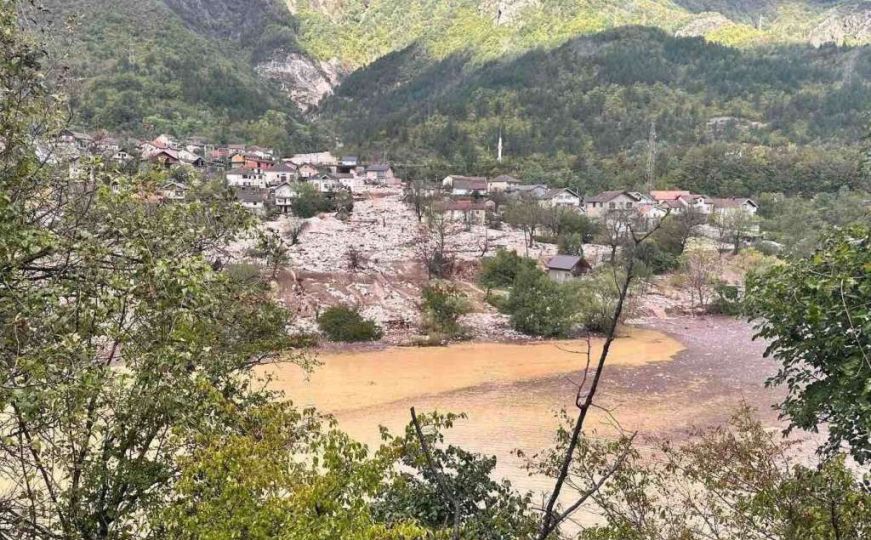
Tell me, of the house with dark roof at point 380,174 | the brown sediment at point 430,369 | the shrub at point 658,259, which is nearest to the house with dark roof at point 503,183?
the house with dark roof at point 380,174

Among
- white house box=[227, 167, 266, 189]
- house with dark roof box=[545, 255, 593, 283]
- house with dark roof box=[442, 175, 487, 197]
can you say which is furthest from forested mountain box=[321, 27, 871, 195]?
house with dark roof box=[545, 255, 593, 283]

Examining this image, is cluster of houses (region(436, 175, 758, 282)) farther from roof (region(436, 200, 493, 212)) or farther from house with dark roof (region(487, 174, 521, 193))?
house with dark roof (region(487, 174, 521, 193))

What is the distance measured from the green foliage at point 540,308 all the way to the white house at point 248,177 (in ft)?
138

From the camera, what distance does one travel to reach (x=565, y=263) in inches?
1436

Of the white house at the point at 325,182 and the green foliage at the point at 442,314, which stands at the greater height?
the white house at the point at 325,182

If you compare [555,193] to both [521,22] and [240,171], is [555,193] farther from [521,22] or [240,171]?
[521,22]

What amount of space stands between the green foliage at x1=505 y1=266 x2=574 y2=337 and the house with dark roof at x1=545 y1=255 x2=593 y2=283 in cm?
762

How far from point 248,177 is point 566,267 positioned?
136ft

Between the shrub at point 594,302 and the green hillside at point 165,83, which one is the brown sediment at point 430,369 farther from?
the green hillside at point 165,83

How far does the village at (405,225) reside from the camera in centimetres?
3222

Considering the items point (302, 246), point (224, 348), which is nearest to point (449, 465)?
point (224, 348)

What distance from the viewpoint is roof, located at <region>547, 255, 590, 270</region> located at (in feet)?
118

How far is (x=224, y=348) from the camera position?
6992 mm

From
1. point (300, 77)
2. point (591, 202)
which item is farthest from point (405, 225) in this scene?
point (300, 77)
